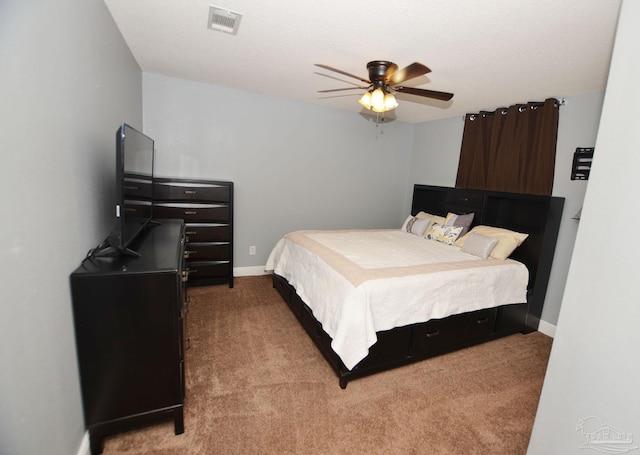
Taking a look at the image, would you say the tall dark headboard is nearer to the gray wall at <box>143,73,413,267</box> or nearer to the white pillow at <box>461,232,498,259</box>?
the white pillow at <box>461,232,498,259</box>

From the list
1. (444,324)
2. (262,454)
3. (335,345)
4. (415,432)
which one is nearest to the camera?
(262,454)

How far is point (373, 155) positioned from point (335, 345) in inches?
127

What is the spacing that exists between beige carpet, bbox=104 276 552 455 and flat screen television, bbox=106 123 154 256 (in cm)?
102

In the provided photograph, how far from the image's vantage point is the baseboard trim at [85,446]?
1.34 m

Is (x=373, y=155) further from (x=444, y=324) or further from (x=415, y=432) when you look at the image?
(x=415, y=432)

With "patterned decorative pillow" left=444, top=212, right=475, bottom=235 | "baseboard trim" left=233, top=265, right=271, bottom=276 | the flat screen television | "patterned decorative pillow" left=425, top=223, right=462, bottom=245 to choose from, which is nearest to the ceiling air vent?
the flat screen television

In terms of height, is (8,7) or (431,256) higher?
(8,7)

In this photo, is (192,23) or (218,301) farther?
(218,301)

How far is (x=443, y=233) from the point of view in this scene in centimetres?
338

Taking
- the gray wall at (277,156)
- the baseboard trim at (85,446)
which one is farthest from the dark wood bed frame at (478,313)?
the baseboard trim at (85,446)

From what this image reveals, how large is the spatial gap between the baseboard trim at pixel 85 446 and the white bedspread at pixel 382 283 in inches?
52.5

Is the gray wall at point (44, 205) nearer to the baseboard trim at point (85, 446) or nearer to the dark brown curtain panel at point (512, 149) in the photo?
the baseboard trim at point (85, 446)

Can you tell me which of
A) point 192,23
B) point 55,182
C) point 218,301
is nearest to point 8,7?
point 55,182

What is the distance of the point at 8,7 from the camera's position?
33.8 inches
